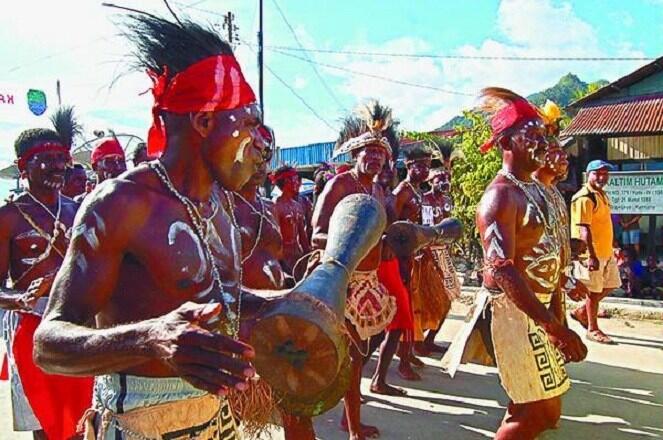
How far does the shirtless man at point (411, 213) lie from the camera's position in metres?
5.87

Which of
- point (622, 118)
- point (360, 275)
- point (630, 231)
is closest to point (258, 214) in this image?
point (360, 275)

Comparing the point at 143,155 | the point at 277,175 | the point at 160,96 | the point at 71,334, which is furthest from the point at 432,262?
the point at 71,334

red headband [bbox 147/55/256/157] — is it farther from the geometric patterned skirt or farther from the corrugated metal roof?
the corrugated metal roof

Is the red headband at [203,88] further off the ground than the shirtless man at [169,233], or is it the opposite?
the red headband at [203,88]

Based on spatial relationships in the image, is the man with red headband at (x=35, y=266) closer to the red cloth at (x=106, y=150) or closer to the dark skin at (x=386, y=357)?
the red cloth at (x=106, y=150)

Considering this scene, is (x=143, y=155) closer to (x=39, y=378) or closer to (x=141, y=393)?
(x=39, y=378)

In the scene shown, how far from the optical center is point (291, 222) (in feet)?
22.0

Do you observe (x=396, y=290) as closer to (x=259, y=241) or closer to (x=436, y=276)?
(x=259, y=241)

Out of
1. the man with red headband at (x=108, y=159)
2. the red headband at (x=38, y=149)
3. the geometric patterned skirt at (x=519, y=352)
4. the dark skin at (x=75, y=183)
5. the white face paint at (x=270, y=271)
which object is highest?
the red headband at (x=38, y=149)

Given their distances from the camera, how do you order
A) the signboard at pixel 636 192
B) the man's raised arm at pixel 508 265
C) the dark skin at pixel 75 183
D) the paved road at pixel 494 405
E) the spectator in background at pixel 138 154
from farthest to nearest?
the signboard at pixel 636 192
the dark skin at pixel 75 183
the spectator in background at pixel 138 154
the paved road at pixel 494 405
the man's raised arm at pixel 508 265

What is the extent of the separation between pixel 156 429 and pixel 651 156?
38.6ft

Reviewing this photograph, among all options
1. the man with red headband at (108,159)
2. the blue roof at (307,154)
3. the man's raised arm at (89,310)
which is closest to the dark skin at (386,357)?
the man with red headband at (108,159)

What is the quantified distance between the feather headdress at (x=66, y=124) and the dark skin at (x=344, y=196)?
1.65 meters

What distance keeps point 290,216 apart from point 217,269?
15.7 ft
